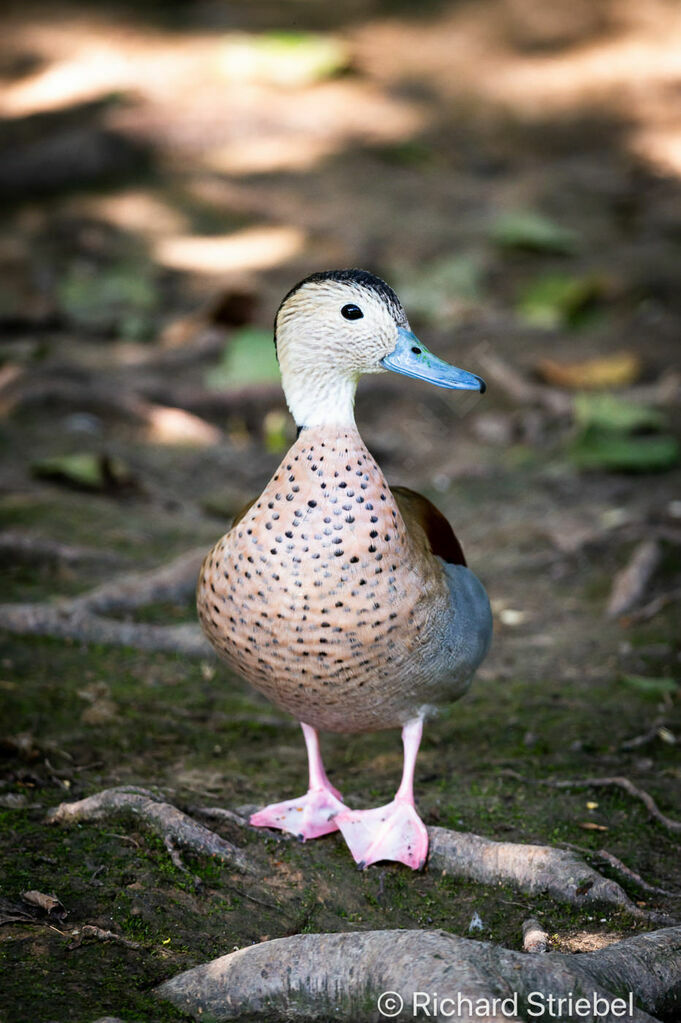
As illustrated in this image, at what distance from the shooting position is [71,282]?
899cm

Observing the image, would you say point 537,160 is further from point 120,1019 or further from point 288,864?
point 120,1019

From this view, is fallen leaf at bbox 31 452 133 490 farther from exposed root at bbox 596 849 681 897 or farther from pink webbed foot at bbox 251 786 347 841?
exposed root at bbox 596 849 681 897

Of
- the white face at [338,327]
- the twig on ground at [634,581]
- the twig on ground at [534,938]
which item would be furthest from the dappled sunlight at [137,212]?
the twig on ground at [534,938]

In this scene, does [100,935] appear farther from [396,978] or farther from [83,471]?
[83,471]

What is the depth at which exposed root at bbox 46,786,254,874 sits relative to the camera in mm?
3311

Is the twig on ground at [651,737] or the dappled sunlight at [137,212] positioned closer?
the twig on ground at [651,737]

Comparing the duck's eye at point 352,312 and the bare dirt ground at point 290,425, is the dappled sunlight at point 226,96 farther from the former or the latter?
the duck's eye at point 352,312

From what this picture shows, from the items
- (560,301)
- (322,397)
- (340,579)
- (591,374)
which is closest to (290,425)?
(591,374)

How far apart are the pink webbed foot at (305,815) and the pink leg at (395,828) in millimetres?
44

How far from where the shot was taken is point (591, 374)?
24.7 ft

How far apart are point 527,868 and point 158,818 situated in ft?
3.50

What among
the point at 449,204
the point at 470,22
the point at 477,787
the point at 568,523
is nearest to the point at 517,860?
the point at 477,787

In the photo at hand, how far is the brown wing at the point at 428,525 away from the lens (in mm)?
3590

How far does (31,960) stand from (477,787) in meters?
1.61
